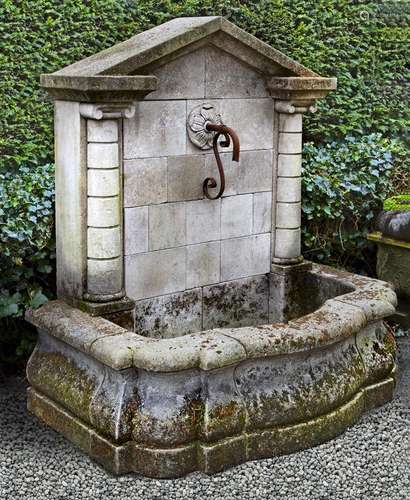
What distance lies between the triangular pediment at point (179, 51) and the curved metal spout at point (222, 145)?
18.9 inches

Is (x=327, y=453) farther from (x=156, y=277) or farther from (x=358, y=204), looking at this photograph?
(x=358, y=204)

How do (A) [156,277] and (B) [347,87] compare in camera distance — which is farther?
(B) [347,87]

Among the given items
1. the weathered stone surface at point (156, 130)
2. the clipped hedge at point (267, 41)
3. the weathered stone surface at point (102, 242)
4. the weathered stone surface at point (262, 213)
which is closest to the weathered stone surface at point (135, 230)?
the weathered stone surface at point (102, 242)

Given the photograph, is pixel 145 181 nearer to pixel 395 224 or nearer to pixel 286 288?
pixel 286 288

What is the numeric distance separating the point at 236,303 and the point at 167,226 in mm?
842

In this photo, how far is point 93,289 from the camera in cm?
488

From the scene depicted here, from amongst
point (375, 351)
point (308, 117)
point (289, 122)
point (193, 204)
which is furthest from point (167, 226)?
point (308, 117)

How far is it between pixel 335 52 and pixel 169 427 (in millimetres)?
4692

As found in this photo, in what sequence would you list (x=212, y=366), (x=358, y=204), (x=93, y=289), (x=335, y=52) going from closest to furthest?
(x=212, y=366) → (x=93, y=289) → (x=358, y=204) → (x=335, y=52)

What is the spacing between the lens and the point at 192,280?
5.39m

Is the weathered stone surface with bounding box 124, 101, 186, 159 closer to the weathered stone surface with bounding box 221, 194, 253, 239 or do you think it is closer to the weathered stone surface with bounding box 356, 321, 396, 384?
the weathered stone surface with bounding box 221, 194, 253, 239

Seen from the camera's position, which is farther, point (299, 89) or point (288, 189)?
point (288, 189)

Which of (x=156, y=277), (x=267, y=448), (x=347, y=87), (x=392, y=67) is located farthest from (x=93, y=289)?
(x=392, y=67)

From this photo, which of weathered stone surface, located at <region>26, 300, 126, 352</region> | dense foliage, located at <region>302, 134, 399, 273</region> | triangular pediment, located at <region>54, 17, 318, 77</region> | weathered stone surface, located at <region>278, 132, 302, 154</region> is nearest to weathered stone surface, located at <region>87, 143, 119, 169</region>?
triangular pediment, located at <region>54, 17, 318, 77</region>
